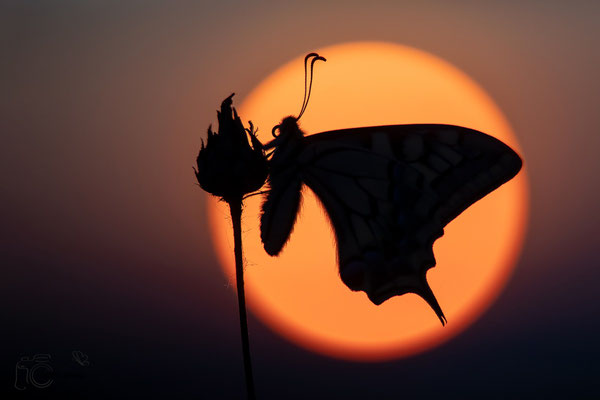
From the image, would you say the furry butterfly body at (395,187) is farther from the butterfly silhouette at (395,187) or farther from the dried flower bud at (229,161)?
the dried flower bud at (229,161)

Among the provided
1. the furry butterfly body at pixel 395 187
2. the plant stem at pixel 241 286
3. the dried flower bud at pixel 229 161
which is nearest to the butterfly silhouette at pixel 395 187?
the furry butterfly body at pixel 395 187

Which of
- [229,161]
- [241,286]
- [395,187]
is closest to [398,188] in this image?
[395,187]

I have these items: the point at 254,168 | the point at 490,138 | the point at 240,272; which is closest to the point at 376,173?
the point at 490,138

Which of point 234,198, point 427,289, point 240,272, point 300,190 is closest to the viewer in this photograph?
point 240,272

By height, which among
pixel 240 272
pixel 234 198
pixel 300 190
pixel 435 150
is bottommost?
pixel 240 272

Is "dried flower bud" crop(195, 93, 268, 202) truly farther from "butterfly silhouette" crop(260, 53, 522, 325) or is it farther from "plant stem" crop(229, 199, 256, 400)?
"butterfly silhouette" crop(260, 53, 522, 325)

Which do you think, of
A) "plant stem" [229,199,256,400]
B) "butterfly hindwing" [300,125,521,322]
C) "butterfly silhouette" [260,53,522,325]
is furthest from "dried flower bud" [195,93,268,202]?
"butterfly hindwing" [300,125,521,322]

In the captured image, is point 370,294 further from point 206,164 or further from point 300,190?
point 206,164

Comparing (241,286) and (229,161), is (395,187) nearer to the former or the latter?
(229,161)
